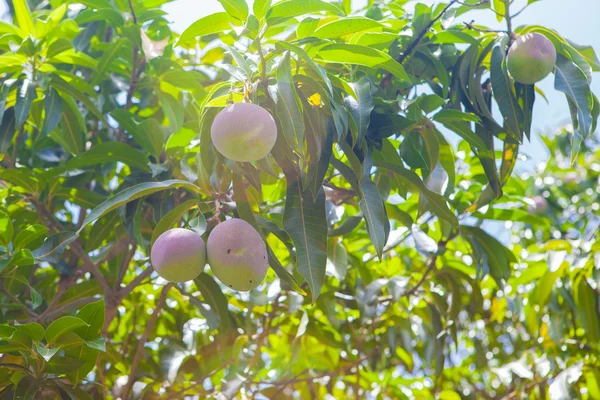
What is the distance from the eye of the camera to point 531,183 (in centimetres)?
368

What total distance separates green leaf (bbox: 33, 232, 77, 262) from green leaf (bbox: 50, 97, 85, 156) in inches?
16.8

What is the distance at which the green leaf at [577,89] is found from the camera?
144 cm

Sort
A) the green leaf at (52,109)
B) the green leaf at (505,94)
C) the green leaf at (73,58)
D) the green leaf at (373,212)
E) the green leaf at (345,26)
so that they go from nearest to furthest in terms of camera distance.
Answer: the green leaf at (373,212)
the green leaf at (345,26)
the green leaf at (505,94)
the green leaf at (52,109)
the green leaf at (73,58)

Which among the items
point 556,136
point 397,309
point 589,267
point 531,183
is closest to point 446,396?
point 397,309

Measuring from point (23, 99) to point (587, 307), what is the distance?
2067 mm

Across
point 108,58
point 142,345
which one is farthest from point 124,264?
point 108,58

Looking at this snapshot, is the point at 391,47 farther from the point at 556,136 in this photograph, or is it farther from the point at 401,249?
the point at 556,136

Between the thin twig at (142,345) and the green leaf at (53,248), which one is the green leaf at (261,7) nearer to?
the green leaf at (53,248)

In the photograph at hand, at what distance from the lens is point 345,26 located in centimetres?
136

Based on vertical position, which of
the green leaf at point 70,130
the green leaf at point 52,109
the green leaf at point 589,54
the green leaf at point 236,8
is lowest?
the green leaf at point 70,130

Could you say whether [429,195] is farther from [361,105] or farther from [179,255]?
[179,255]

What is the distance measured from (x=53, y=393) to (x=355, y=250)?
45.6 inches

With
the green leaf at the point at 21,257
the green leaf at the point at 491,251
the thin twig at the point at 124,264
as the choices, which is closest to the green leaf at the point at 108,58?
the thin twig at the point at 124,264

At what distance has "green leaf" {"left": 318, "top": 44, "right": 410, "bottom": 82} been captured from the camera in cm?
136
